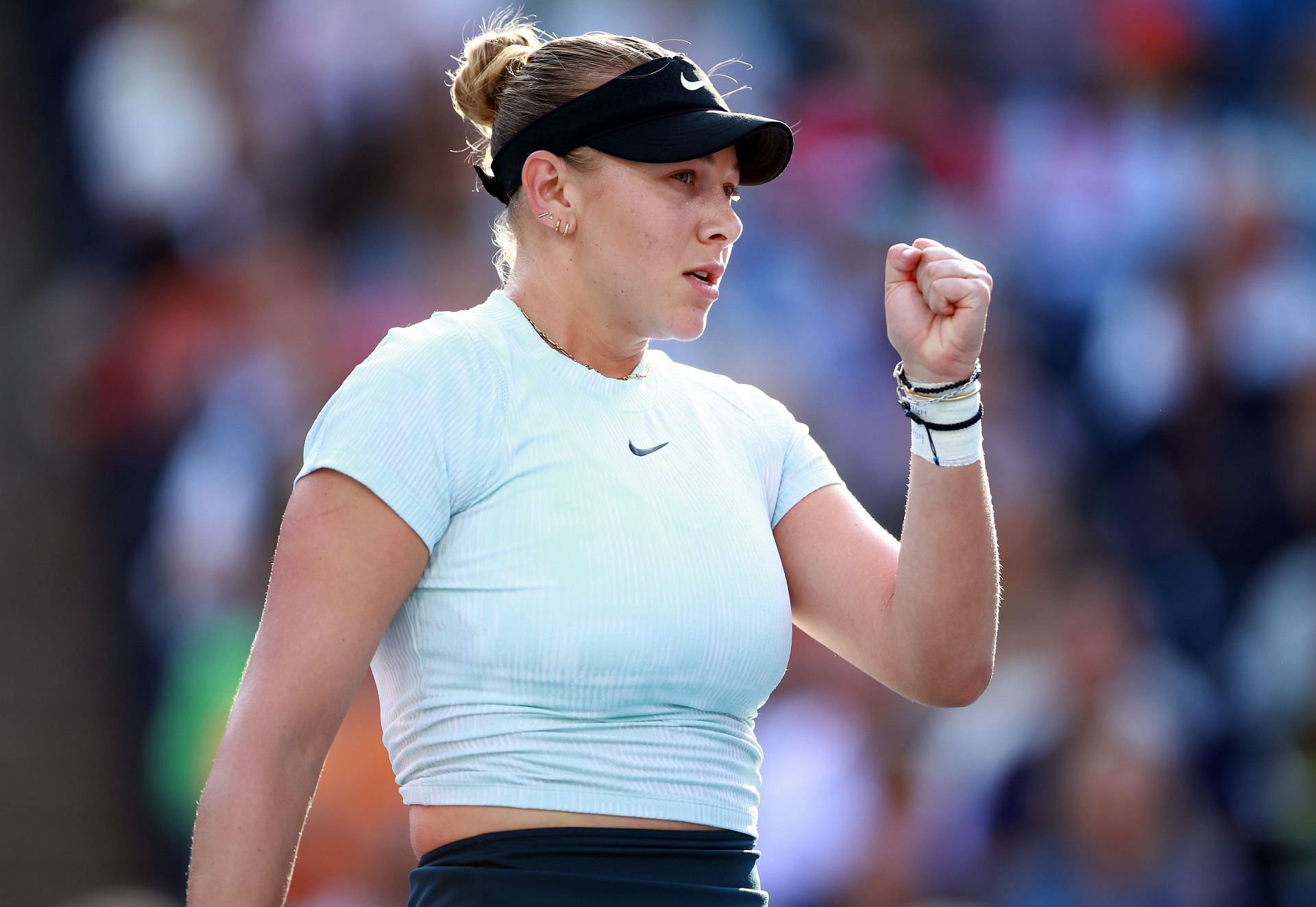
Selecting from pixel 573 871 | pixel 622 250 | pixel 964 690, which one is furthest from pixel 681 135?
pixel 573 871

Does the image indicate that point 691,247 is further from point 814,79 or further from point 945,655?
point 814,79

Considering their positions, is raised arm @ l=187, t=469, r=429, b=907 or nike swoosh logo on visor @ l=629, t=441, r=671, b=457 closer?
raised arm @ l=187, t=469, r=429, b=907

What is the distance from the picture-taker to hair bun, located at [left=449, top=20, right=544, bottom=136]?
2074mm

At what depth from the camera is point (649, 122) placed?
1.94m

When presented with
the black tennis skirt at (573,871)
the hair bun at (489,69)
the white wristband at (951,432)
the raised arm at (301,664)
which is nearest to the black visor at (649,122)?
the hair bun at (489,69)

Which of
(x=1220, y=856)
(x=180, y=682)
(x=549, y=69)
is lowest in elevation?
(x=1220, y=856)

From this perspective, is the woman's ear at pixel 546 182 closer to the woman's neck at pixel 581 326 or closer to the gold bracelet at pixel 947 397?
the woman's neck at pixel 581 326

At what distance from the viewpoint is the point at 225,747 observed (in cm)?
161

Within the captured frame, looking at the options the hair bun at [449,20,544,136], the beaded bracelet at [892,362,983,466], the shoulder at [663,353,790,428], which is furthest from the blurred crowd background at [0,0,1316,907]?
the beaded bracelet at [892,362,983,466]

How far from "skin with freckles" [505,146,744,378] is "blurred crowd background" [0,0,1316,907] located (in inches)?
90.2

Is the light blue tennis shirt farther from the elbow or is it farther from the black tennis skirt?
the elbow

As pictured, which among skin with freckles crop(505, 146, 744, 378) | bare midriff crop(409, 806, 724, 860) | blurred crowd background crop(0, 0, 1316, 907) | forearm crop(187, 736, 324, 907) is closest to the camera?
forearm crop(187, 736, 324, 907)

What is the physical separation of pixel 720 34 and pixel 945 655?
157 inches

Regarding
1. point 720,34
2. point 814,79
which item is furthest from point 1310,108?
point 720,34
